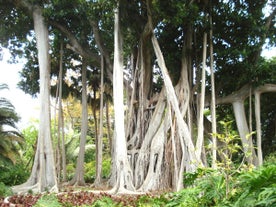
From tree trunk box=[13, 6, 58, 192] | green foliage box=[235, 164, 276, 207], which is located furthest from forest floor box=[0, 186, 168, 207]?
tree trunk box=[13, 6, 58, 192]

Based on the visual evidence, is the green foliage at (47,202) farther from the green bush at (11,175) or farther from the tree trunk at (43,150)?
the green bush at (11,175)

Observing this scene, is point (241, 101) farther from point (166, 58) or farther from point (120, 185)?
point (120, 185)

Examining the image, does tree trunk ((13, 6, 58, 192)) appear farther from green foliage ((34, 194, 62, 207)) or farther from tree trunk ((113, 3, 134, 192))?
green foliage ((34, 194, 62, 207))

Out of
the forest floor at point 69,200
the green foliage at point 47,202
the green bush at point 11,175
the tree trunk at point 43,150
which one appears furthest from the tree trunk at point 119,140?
the green bush at point 11,175

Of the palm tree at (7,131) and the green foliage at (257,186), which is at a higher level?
the palm tree at (7,131)

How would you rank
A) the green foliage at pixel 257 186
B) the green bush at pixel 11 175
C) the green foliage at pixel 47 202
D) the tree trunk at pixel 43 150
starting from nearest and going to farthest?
the green foliage at pixel 257 186 → the green foliage at pixel 47 202 → the tree trunk at pixel 43 150 → the green bush at pixel 11 175

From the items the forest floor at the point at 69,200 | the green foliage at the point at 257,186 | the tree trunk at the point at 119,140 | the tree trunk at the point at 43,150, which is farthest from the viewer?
the tree trunk at the point at 43,150

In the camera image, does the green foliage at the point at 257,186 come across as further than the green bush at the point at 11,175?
No

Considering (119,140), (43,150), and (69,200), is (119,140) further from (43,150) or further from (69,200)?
(69,200)

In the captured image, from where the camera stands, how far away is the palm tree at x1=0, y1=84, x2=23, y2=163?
9.53 meters

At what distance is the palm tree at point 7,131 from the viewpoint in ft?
31.3

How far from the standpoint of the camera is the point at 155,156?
7648mm

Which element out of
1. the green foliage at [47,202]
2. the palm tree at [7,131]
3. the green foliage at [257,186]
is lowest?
the green foliage at [47,202]

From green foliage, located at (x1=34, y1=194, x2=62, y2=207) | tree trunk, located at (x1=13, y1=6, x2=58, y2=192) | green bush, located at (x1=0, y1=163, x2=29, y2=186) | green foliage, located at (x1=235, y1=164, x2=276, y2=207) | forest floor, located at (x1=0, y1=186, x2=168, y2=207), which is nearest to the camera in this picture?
green foliage, located at (x1=235, y1=164, x2=276, y2=207)
